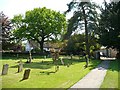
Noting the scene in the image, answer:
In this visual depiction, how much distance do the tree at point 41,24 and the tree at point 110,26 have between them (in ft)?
50.4

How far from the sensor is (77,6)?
5062 cm

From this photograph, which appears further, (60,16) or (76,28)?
(60,16)

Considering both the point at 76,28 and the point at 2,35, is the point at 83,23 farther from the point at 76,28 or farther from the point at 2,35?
the point at 2,35

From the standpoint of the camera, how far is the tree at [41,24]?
6300 centimetres

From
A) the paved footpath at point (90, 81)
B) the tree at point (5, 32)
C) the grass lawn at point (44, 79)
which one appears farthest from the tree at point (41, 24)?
the paved footpath at point (90, 81)

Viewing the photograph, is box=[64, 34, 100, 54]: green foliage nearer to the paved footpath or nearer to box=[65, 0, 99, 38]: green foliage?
box=[65, 0, 99, 38]: green foliage

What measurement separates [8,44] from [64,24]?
14.8 metres

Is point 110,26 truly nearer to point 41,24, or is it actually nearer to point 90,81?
point 41,24

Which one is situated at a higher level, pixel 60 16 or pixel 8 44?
pixel 60 16

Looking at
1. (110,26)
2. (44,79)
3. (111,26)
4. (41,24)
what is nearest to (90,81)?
(44,79)

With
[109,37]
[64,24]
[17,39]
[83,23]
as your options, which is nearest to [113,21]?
[109,37]

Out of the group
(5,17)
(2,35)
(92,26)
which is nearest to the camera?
(92,26)

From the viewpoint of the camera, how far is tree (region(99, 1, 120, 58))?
46500 mm

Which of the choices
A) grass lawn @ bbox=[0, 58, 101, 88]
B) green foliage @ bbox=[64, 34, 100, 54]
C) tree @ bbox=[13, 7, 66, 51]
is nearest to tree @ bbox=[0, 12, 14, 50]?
tree @ bbox=[13, 7, 66, 51]
